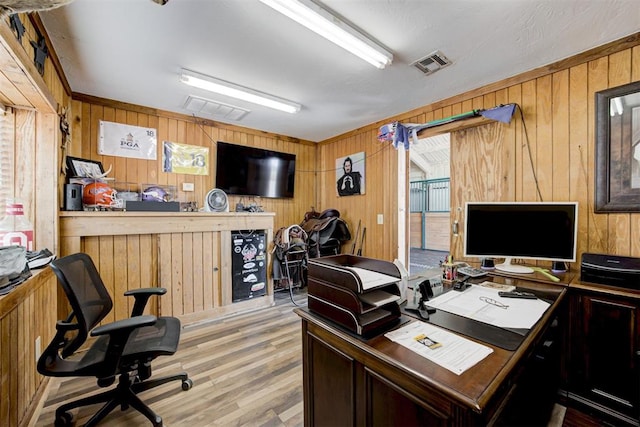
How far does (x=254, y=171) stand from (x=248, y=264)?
4.84 feet

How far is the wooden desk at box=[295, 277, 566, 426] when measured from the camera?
78 cm

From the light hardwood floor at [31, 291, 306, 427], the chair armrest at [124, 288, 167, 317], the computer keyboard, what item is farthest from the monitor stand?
the chair armrest at [124, 288, 167, 317]

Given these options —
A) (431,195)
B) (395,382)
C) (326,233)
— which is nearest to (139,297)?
(395,382)

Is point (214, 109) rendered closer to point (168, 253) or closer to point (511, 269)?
point (168, 253)

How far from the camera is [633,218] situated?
1978mm

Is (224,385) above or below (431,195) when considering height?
below

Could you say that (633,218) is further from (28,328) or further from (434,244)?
(434,244)

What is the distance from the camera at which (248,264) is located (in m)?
3.49

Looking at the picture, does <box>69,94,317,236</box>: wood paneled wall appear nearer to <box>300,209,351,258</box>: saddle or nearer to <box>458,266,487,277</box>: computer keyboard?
<box>300,209,351,258</box>: saddle

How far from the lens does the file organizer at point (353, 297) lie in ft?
3.49

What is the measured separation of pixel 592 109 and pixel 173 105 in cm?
417

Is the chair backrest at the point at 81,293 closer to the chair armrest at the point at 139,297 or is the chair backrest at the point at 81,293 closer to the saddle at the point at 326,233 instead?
the chair armrest at the point at 139,297

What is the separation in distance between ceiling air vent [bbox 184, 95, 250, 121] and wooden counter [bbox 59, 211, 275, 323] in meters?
1.31

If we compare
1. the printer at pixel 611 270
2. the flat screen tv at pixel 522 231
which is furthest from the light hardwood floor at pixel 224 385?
the printer at pixel 611 270
